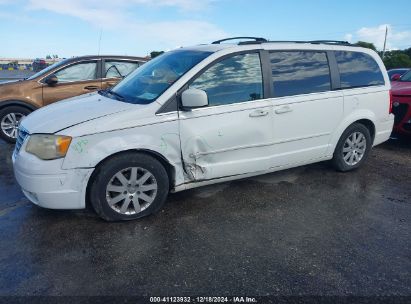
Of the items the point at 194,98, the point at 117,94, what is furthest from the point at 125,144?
the point at 117,94

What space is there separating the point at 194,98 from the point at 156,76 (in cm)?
79

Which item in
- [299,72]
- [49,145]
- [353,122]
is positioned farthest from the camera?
[353,122]

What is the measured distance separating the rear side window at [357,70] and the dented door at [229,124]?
138 cm

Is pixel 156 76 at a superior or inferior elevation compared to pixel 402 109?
superior

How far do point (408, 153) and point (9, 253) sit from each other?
6311 mm

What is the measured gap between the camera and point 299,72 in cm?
427

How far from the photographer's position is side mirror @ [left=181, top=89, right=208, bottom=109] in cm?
334

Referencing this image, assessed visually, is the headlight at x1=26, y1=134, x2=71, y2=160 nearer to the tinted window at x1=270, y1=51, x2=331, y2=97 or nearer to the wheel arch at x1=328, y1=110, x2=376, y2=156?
the tinted window at x1=270, y1=51, x2=331, y2=97

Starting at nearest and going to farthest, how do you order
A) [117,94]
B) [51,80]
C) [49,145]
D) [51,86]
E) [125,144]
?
[49,145] < [125,144] < [117,94] < [51,80] < [51,86]

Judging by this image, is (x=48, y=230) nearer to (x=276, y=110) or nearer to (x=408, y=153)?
(x=276, y=110)

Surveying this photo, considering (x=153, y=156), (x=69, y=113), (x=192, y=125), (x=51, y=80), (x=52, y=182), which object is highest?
(x=51, y=80)

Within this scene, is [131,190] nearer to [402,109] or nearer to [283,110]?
[283,110]

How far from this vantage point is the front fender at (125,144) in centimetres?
312

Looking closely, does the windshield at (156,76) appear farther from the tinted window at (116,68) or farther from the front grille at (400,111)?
the front grille at (400,111)
